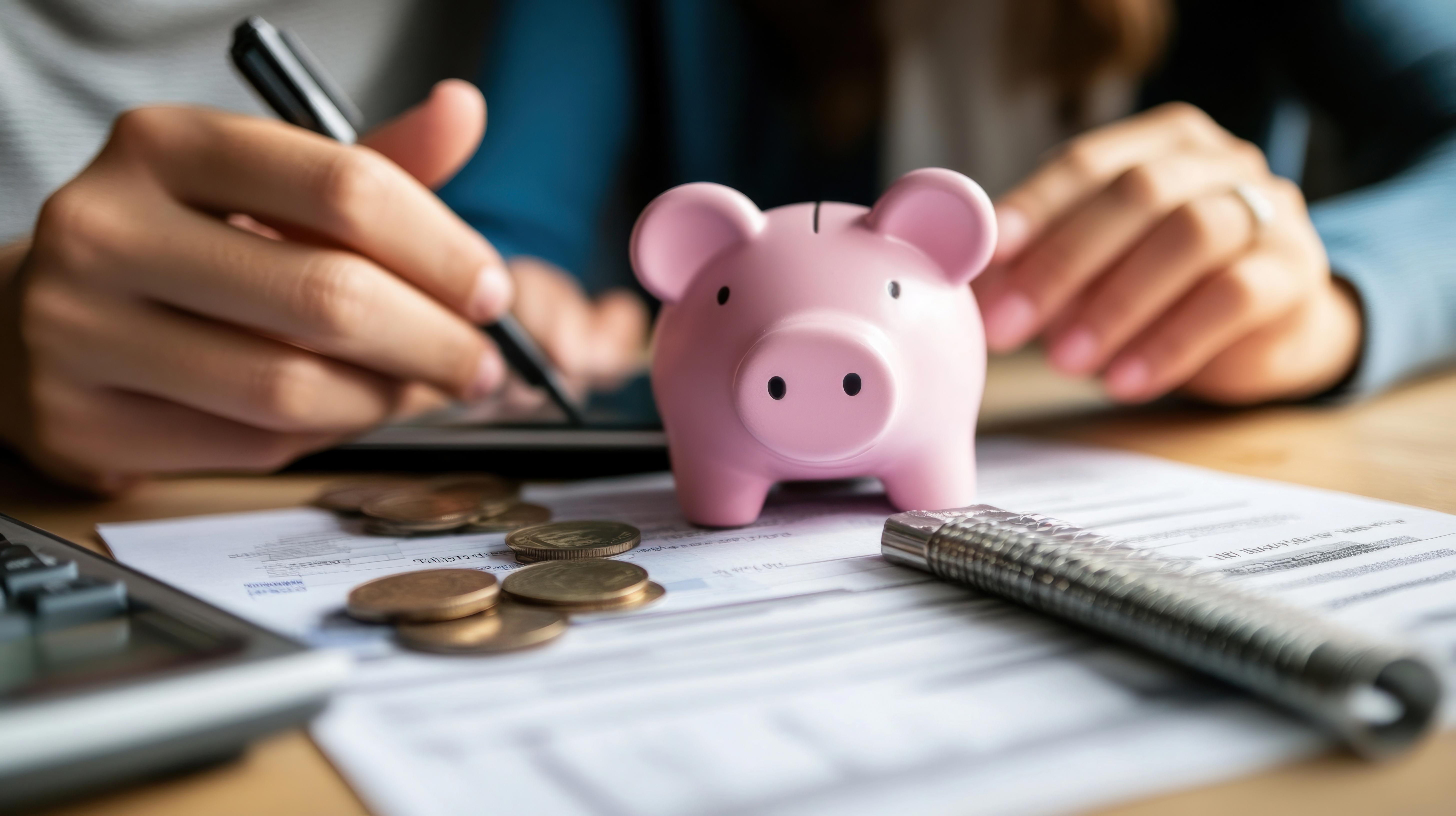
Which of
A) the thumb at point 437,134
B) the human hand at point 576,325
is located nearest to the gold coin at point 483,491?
the thumb at point 437,134

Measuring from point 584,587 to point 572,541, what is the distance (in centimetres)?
9

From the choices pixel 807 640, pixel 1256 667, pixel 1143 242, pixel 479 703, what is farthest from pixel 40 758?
pixel 1143 242

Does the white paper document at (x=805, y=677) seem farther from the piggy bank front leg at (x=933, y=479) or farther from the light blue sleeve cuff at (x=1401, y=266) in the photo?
the light blue sleeve cuff at (x=1401, y=266)

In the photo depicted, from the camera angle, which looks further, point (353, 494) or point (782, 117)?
point (782, 117)

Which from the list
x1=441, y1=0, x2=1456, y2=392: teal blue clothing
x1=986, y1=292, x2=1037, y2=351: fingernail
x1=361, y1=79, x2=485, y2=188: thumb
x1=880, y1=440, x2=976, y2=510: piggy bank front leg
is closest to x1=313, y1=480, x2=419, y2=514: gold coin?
x1=361, y1=79, x2=485, y2=188: thumb

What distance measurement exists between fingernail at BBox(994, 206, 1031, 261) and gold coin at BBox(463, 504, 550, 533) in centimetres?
46

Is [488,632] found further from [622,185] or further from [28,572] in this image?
[622,185]

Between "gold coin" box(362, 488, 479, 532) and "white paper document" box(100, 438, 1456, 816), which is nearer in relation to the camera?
"white paper document" box(100, 438, 1456, 816)

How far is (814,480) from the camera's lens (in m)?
0.63

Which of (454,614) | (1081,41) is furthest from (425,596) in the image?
(1081,41)

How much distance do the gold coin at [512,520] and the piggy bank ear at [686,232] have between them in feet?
0.58

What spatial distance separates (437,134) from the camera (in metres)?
0.73

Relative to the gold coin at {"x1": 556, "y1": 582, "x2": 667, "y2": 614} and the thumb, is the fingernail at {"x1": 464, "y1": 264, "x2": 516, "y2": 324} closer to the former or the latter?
the thumb

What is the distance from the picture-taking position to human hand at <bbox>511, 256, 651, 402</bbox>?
130 centimetres
